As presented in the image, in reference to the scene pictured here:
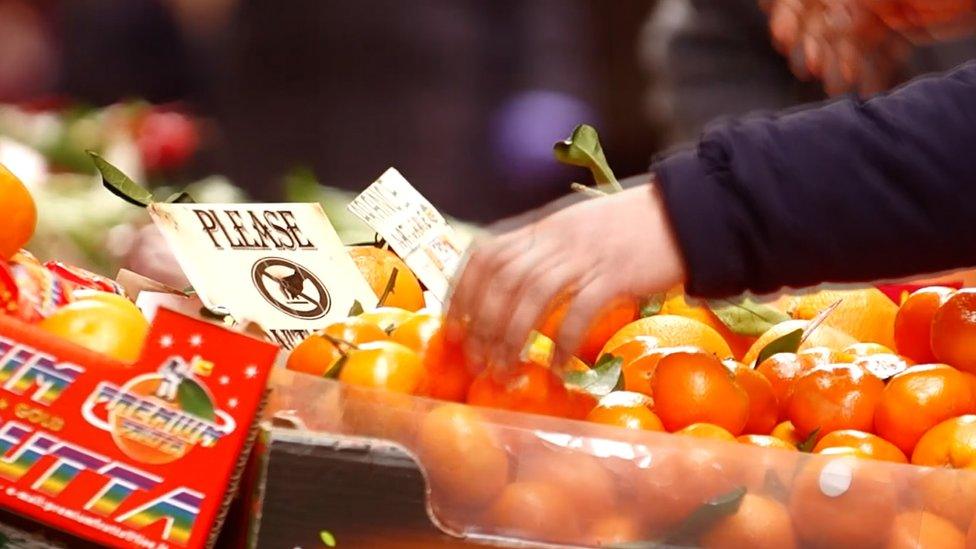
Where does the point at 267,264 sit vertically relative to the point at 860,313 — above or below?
above

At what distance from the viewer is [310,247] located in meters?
1.42

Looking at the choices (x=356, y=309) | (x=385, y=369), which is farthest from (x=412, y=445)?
(x=356, y=309)

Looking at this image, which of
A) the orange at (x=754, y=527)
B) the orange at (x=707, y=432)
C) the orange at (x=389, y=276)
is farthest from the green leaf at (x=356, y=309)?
the orange at (x=754, y=527)

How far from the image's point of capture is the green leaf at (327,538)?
810 millimetres

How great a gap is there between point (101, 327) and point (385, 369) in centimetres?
22

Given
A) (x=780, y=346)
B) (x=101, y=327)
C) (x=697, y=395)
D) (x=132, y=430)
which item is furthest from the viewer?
(x=780, y=346)

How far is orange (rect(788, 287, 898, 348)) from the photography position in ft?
4.92

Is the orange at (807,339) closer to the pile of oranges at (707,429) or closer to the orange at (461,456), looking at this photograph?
the pile of oranges at (707,429)

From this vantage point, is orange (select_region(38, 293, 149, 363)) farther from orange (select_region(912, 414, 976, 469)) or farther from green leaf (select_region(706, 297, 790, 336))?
green leaf (select_region(706, 297, 790, 336))

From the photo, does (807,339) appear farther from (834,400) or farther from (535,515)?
(535,515)

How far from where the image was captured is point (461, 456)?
859 millimetres

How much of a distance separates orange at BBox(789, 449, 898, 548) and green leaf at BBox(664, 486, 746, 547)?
44 millimetres

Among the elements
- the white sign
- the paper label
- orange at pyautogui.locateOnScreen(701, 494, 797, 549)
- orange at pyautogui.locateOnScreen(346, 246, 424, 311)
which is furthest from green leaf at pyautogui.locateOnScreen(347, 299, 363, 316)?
orange at pyautogui.locateOnScreen(701, 494, 797, 549)

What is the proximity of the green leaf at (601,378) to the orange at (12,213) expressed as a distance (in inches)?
19.1
